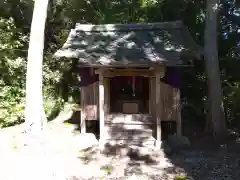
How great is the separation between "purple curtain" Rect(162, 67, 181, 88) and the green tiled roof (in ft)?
1.49

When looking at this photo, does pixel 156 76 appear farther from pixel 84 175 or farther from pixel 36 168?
pixel 36 168

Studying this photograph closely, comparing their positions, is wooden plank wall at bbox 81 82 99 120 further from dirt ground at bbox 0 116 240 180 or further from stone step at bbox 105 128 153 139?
dirt ground at bbox 0 116 240 180

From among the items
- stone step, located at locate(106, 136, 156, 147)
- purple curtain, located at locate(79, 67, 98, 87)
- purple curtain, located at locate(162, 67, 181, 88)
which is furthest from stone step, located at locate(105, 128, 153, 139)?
purple curtain, located at locate(79, 67, 98, 87)

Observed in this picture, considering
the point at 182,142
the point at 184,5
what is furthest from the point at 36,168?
the point at 184,5

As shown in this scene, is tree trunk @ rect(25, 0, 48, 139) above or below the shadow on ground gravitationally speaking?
above

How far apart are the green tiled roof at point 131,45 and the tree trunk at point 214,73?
0.47m

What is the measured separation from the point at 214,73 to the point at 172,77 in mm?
1359

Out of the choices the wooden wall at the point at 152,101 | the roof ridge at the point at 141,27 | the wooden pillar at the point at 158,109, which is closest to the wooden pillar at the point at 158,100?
the wooden pillar at the point at 158,109

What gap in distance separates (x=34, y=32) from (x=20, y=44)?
15.5ft

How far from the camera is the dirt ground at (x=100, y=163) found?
7.04 m

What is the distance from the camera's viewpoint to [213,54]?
9.45 metres

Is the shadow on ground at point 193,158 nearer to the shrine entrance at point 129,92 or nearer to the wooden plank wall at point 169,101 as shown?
the wooden plank wall at point 169,101

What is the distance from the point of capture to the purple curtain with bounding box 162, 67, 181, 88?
9391 millimetres

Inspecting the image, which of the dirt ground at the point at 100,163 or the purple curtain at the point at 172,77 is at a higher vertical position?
the purple curtain at the point at 172,77
